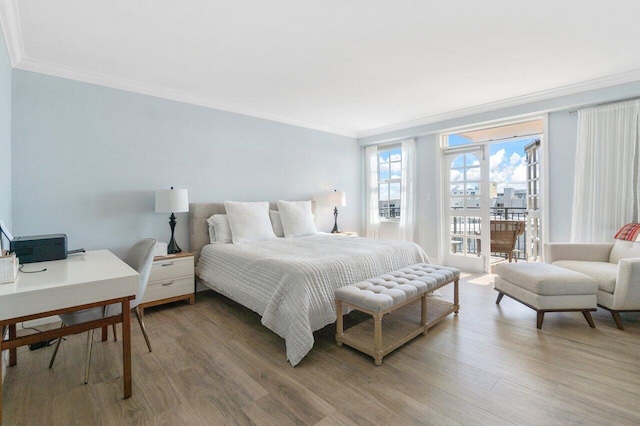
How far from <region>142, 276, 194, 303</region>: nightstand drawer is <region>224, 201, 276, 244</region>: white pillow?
689mm

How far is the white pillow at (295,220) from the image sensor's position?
4.17 m

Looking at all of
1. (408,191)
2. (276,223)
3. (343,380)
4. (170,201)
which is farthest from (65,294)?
(408,191)

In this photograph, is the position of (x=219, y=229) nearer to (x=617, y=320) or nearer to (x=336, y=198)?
(x=336, y=198)

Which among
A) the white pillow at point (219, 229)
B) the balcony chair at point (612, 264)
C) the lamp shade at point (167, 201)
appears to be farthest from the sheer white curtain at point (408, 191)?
the lamp shade at point (167, 201)

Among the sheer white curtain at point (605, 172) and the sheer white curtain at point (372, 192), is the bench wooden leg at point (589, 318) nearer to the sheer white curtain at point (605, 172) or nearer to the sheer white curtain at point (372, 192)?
the sheer white curtain at point (605, 172)

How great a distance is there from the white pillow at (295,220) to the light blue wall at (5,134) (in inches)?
107

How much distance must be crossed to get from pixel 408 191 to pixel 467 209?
1.00m

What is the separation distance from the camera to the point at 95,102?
10.3 ft

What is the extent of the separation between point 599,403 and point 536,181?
3.92 metres

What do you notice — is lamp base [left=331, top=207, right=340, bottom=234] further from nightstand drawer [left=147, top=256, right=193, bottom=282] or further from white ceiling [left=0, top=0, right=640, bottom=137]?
nightstand drawer [left=147, top=256, right=193, bottom=282]

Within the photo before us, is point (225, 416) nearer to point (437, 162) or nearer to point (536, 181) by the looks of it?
point (437, 162)

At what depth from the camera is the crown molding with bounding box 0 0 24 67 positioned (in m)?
2.03

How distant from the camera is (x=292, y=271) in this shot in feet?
7.46

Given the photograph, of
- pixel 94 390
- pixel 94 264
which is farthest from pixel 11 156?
pixel 94 390
